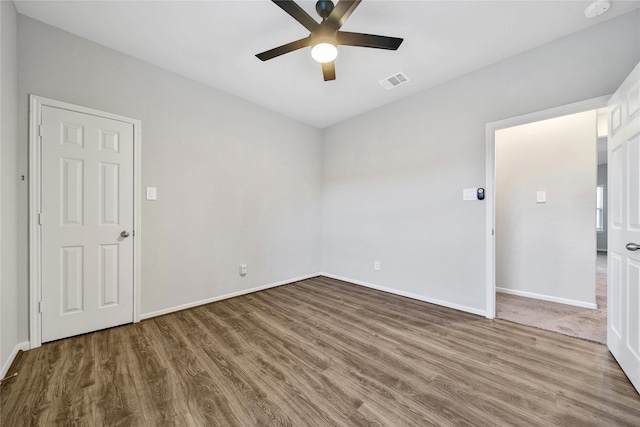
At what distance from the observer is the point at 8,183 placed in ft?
5.78

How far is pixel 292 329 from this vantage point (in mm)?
2357

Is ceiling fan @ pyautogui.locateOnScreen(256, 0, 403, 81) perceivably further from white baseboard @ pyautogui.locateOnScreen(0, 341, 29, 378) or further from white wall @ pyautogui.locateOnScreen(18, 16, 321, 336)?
white baseboard @ pyautogui.locateOnScreen(0, 341, 29, 378)

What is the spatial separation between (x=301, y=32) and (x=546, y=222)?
12.0 feet

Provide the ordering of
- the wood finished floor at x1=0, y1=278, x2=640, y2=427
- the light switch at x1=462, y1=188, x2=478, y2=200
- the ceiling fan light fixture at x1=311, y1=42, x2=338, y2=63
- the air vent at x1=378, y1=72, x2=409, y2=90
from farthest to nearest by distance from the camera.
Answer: the air vent at x1=378, y1=72, x2=409, y2=90, the light switch at x1=462, y1=188, x2=478, y2=200, the ceiling fan light fixture at x1=311, y1=42, x2=338, y2=63, the wood finished floor at x1=0, y1=278, x2=640, y2=427

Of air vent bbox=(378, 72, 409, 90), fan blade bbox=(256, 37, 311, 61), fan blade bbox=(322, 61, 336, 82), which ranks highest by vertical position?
air vent bbox=(378, 72, 409, 90)

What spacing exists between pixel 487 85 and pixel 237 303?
12.4 feet

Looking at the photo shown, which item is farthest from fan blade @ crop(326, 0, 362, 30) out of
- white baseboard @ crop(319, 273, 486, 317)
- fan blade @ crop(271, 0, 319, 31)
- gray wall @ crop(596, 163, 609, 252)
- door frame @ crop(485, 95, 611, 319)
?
gray wall @ crop(596, 163, 609, 252)

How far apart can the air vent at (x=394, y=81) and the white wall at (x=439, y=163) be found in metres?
0.38

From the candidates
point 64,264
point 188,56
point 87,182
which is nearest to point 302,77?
point 188,56

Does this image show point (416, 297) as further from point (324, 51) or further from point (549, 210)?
point (324, 51)

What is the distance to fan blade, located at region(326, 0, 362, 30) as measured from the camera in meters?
1.57

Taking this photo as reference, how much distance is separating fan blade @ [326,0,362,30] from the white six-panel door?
7.15ft

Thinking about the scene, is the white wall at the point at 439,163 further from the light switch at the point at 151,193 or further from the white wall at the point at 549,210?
the light switch at the point at 151,193

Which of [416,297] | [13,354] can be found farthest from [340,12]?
[13,354]
